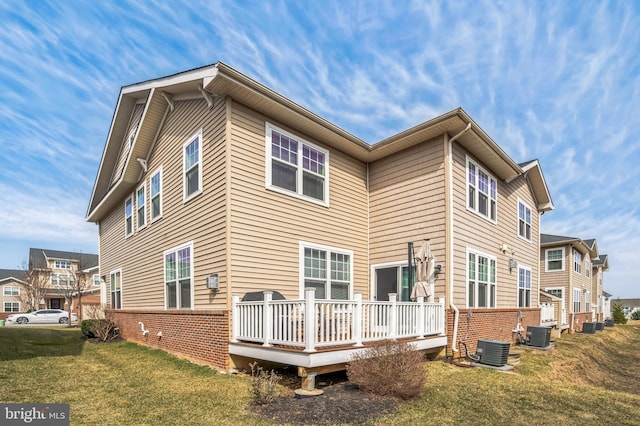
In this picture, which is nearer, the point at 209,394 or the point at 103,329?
the point at 209,394

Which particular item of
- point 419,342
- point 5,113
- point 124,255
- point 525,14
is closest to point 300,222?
point 419,342

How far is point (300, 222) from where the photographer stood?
9789 mm

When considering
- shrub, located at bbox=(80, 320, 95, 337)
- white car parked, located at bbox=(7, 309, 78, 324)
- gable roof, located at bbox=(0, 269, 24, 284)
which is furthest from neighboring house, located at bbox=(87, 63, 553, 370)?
gable roof, located at bbox=(0, 269, 24, 284)

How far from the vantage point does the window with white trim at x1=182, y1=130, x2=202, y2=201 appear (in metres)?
9.59

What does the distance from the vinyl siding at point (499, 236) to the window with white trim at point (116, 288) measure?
528 inches

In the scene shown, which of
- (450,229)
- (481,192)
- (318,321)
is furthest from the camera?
(481,192)

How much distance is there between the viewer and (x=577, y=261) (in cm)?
2766

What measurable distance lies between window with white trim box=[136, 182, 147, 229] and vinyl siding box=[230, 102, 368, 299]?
629 cm

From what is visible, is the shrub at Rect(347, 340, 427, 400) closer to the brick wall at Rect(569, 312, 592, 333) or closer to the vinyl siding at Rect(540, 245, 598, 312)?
the brick wall at Rect(569, 312, 592, 333)

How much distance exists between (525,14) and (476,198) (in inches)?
205

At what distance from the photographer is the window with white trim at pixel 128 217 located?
47.7ft

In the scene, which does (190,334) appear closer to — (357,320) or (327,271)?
(327,271)

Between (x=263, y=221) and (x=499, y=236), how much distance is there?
9.13 m

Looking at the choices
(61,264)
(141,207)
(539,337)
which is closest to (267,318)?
(141,207)
